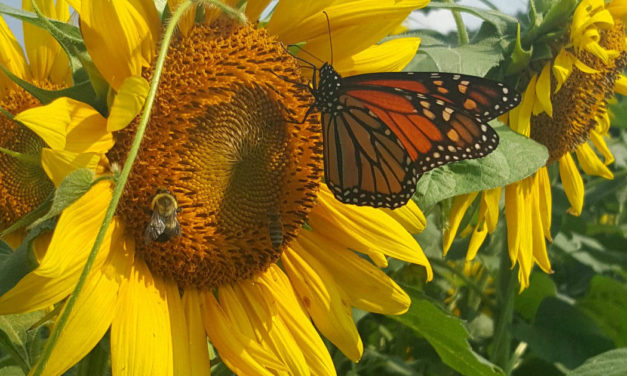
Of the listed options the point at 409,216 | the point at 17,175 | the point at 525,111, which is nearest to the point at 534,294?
the point at 525,111

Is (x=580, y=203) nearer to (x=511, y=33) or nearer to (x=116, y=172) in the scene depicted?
(x=511, y=33)

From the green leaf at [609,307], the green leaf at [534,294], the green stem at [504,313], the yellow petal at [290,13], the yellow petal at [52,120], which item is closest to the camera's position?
the yellow petal at [52,120]

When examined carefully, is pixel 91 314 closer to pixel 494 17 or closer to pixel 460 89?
pixel 460 89

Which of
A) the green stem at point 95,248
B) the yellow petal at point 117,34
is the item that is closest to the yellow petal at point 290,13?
the yellow petal at point 117,34

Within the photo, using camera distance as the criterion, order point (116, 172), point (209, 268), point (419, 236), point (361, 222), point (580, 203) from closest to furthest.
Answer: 1. point (116, 172)
2. point (209, 268)
3. point (361, 222)
4. point (419, 236)
5. point (580, 203)

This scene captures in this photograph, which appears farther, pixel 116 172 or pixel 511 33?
pixel 511 33

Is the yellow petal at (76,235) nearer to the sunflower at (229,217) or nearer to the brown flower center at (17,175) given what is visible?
the sunflower at (229,217)

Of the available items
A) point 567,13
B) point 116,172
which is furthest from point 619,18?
point 116,172
